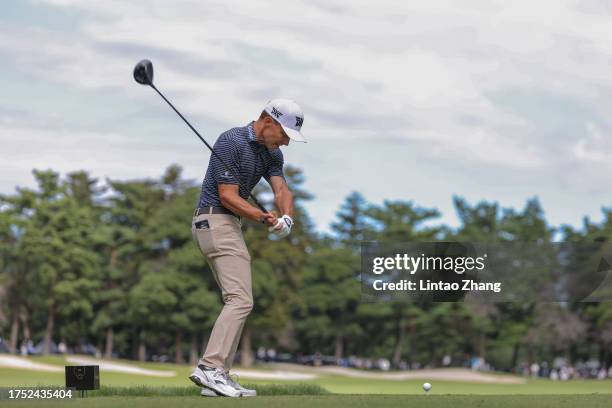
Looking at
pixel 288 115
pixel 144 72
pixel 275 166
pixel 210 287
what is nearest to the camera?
pixel 288 115

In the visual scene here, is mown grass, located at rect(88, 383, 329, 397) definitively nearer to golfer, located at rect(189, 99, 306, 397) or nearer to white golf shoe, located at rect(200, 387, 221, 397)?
white golf shoe, located at rect(200, 387, 221, 397)

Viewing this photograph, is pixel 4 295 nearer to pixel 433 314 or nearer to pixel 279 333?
pixel 279 333

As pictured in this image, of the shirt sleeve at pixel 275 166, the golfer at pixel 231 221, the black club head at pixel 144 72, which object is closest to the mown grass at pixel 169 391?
the golfer at pixel 231 221

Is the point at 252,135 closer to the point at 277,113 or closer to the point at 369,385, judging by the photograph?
the point at 277,113

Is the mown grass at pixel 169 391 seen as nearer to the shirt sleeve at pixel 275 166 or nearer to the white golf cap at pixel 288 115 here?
the shirt sleeve at pixel 275 166

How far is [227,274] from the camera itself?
368 inches

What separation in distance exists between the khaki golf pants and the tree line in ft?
222

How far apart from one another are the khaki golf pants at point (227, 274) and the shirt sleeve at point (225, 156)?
0.44 meters

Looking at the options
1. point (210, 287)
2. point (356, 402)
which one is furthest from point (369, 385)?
point (356, 402)

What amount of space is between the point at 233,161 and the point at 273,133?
471mm

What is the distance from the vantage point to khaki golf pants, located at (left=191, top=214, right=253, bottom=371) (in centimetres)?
925

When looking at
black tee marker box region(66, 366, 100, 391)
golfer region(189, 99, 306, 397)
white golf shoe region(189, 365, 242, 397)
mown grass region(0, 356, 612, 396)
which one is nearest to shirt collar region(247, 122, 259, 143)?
golfer region(189, 99, 306, 397)

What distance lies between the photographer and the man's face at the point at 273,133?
9.30 m

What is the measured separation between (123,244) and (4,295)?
39.2ft
